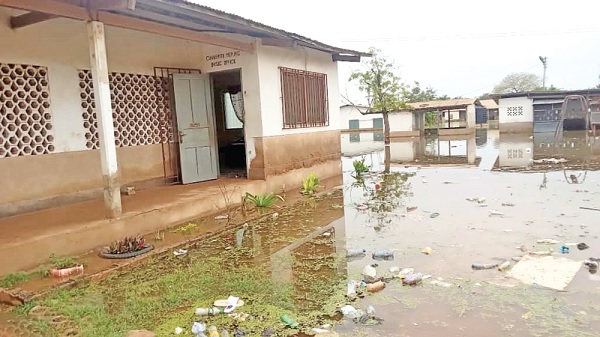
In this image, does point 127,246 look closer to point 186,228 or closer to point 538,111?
point 186,228

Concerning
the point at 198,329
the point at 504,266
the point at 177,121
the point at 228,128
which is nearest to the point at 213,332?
the point at 198,329

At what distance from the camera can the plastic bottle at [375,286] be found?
370 cm

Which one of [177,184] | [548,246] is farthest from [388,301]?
[177,184]

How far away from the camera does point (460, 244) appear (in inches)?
193

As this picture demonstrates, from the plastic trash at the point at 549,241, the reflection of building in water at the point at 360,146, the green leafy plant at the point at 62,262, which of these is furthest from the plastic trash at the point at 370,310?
the reflection of building in water at the point at 360,146

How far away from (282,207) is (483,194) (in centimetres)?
373

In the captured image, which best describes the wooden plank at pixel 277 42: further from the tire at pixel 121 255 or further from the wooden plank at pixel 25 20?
the tire at pixel 121 255

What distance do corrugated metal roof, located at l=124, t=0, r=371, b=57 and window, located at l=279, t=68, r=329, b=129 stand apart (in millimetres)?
1096

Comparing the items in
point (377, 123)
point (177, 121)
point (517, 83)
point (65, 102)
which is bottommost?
point (377, 123)

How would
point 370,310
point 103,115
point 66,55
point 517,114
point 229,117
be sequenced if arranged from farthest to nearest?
1. point 517,114
2. point 229,117
3. point 66,55
4. point 103,115
5. point 370,310

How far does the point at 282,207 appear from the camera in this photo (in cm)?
767

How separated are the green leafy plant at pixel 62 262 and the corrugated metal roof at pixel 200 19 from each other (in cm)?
313

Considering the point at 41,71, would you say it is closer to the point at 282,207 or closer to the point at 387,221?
the point at 282,207

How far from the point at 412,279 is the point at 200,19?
4886 millimetres
